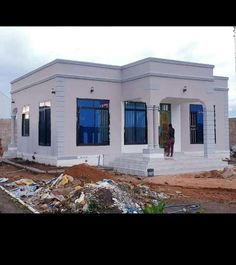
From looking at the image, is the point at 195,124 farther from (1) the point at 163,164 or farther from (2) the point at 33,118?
(2) the point at 33,118

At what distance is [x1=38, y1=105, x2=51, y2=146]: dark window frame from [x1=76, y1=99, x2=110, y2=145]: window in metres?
1.53

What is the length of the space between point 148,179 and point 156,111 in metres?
3.42

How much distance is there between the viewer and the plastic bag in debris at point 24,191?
9.01 m

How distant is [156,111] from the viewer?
14.7 m

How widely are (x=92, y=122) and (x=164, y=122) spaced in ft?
13.9

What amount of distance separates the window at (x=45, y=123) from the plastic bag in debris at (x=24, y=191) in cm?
598

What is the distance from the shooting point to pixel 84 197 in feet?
24.7

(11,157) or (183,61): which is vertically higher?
(183,61)

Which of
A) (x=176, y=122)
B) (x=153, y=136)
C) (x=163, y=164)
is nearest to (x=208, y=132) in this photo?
(x=176, y=122)

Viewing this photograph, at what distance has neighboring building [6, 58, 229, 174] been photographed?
14.8m

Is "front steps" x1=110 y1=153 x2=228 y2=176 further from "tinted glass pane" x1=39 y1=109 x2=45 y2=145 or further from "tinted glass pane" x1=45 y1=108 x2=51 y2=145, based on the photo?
"tinted glass pane" x1=39 y1=109 x2=45 y2=145
